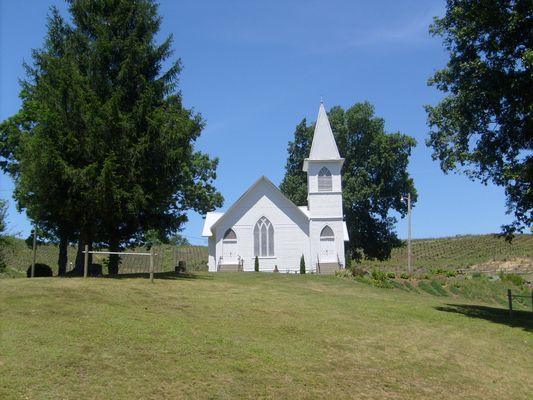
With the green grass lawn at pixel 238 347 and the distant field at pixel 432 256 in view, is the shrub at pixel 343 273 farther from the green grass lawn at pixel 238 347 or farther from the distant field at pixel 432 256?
the distant field at pixel 432 256

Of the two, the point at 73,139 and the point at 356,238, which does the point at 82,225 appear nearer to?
the point at 73,139

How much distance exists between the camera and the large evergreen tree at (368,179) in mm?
56031

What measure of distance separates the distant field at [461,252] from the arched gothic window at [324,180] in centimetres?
2368

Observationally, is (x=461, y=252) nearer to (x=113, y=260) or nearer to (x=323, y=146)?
(x=323, y=146)

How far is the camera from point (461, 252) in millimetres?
79312

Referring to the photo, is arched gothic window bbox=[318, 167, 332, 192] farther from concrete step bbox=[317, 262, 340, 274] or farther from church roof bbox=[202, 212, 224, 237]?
church roof bbox=[202, 212, 224, 237]

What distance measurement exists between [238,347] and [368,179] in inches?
1746

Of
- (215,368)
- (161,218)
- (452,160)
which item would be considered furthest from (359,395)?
(161,218)

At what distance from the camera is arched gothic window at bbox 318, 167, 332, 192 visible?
42.6 m

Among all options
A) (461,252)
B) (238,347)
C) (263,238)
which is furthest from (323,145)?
(461,252)

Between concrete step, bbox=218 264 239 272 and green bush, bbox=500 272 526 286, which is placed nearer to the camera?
green bush, bbox=500 272 526 286

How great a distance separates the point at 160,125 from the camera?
27.0 m

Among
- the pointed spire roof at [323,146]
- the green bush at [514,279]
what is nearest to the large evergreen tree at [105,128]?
the pointed spire roof at [323,146]

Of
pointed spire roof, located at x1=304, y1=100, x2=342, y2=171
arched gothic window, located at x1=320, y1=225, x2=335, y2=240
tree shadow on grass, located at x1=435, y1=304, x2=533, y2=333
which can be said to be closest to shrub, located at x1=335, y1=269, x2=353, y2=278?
arched gothic window, located at x1=320, y1=225, x2=335, y2=240
